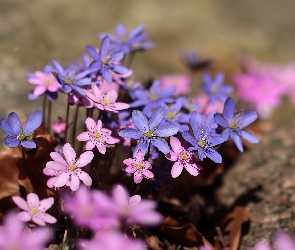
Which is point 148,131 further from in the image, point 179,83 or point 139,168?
point 179,83

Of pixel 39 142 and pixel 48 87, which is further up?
pixel 48 87

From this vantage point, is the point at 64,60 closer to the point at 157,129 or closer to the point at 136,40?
the point at 136,40

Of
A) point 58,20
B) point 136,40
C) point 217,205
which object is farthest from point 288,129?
point 58,20

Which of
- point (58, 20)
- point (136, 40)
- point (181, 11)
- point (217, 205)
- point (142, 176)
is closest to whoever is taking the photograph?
point (142, 176)

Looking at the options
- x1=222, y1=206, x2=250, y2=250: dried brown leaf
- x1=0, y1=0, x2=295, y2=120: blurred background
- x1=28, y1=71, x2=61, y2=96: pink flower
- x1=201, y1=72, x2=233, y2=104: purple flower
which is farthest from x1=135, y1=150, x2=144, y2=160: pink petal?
x1=0, y1=0, x2=295, y2=120: blurred background

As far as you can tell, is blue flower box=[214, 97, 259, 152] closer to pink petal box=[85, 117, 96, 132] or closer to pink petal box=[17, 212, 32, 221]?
pink petal box=[85, 117, 96, 132]

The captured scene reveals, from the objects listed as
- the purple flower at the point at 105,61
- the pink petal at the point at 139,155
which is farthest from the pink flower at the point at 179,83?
the pink petal at the point at 139,155
